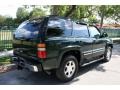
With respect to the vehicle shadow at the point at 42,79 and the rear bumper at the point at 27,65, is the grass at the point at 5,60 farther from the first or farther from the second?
the rear bumper at the point at 27,65

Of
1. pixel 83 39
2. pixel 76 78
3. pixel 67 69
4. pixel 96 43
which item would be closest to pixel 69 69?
pixel 67 69

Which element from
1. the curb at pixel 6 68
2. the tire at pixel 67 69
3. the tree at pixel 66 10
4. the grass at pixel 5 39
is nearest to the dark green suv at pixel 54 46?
the tire at pixel 67 69

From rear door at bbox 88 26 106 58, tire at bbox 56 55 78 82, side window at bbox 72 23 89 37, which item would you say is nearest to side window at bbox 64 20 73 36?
side window at bbox 72 23 89 37

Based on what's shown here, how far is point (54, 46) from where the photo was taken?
16.1ft

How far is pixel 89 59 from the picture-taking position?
6.46 m

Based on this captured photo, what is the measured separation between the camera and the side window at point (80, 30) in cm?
573

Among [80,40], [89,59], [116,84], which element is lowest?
[116,84]

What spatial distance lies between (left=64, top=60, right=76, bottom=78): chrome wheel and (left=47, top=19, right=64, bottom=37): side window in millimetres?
885

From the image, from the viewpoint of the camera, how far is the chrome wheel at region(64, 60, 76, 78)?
17.8ft

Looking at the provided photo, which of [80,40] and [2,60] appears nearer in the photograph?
[80,40]
